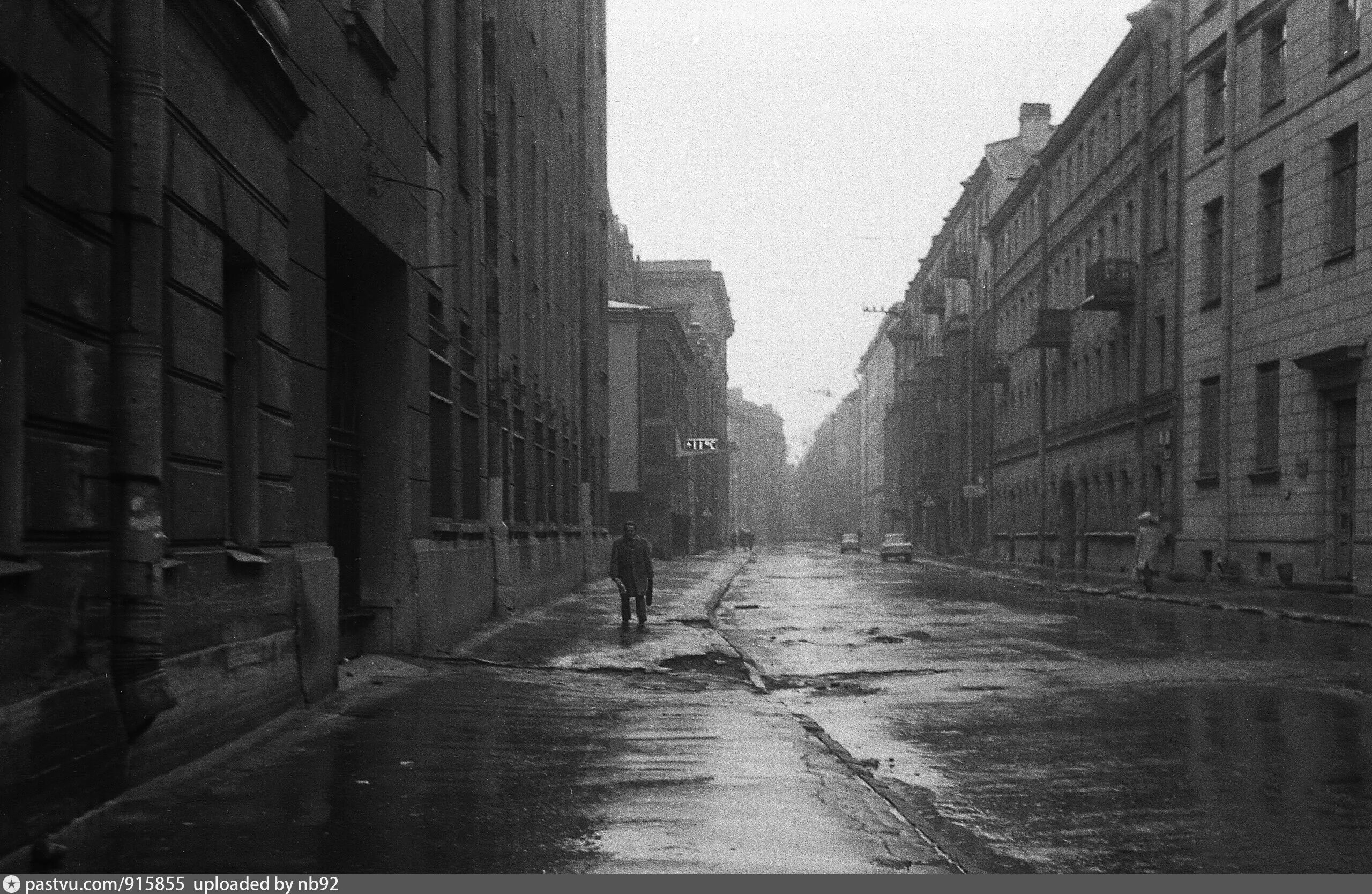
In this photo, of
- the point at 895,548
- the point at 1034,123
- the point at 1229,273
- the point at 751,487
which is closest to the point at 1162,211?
the point at 1229,273

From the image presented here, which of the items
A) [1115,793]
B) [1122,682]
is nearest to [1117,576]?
[1122,682]

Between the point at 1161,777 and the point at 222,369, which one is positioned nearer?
the point at 1161,777

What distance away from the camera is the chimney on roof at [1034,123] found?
237 feet

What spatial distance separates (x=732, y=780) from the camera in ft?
27.5

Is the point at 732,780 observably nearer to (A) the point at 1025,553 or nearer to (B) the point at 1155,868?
(B) the point at 1155,868

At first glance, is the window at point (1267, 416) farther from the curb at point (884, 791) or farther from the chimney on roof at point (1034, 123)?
the chimney on roof at point (1034, 123)

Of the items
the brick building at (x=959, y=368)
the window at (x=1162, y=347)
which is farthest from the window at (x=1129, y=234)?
the brick building at (x=959, y=368)

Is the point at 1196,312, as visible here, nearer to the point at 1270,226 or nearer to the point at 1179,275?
the point at 1179,275

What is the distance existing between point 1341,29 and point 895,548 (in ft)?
134

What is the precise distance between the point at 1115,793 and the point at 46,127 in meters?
6.20

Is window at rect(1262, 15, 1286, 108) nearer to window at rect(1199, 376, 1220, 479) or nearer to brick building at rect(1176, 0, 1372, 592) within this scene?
brick building at rect(1176, 0, 1372, 592)

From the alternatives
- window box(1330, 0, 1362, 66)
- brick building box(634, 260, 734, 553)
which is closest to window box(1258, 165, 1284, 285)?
window box(1330, 0, 1362, 66)

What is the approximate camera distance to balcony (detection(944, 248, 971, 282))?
75438 millimetres

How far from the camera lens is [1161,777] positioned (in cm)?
862
